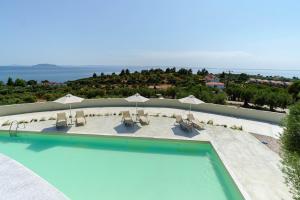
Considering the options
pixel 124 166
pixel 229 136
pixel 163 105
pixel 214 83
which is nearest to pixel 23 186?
pixel 124 166

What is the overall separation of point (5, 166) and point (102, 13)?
52.3ft

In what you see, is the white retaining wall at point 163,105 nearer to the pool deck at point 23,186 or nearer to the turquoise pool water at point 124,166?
the turquoise pool water at point 124,166

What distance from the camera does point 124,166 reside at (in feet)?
28.6

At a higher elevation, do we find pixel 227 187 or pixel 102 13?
pixel 102 13

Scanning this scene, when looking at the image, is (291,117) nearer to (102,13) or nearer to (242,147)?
(242,147)

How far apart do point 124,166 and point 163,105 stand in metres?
8.66

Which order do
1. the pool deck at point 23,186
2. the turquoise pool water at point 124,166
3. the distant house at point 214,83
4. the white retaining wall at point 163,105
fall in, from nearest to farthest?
the pool deck at point 23,186 < the turquoise pool water at point 124,166 < the white retaining wall at point 163,105 < the distant house at point 214,83

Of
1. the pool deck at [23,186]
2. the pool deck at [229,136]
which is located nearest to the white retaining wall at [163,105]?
the pool deck at [229,136]

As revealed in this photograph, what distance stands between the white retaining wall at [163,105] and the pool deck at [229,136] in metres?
0.73

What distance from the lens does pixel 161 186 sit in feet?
24.1

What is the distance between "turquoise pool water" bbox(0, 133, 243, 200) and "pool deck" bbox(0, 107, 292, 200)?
378mm

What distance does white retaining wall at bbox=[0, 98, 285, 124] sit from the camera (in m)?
14.1

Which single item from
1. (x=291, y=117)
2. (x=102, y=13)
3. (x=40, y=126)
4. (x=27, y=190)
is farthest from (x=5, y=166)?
(x=102, y=13)

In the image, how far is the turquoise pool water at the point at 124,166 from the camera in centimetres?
702
